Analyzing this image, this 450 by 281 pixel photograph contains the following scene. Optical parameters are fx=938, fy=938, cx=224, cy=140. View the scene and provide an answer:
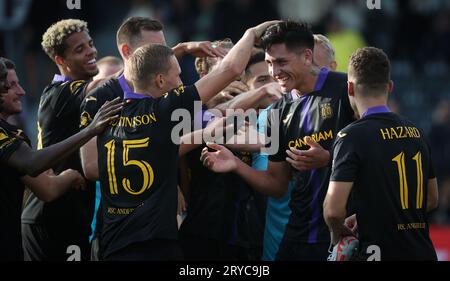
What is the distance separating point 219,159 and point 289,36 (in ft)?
3.97

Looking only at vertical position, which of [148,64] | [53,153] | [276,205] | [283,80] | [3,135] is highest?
[148,64]

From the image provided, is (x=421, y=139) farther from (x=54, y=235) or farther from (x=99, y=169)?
(x=54, y=235)

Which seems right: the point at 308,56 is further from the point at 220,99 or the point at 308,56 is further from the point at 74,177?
the point at 74,177

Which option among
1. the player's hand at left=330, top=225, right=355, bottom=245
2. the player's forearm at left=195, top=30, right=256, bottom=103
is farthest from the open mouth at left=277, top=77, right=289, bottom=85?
the player's hand at left=330, top=225, right=355, bottom=245

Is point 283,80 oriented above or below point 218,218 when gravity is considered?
above

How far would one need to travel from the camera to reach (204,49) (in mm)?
7406

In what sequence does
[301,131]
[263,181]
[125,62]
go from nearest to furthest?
[301,131] < [263,181] < [125,62]

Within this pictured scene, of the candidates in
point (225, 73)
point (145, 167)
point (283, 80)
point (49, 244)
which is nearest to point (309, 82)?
point (283, 80)

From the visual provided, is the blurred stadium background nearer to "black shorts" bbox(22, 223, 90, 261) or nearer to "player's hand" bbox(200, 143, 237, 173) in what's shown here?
"black shorts" bbox(22, 223, 90, 261)

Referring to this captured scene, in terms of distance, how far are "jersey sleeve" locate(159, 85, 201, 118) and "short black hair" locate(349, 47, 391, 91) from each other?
111 cm

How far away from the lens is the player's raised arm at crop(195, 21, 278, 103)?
659cm

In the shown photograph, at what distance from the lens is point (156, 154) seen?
6.38 metres

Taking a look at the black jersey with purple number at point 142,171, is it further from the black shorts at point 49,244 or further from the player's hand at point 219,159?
the black shorts at point 49,244
